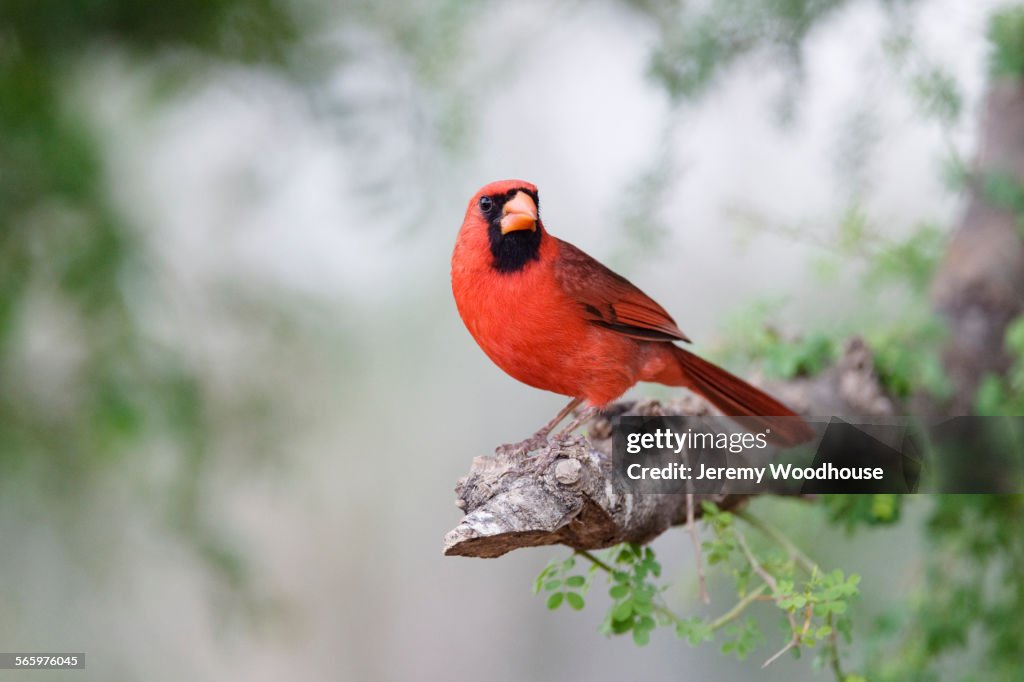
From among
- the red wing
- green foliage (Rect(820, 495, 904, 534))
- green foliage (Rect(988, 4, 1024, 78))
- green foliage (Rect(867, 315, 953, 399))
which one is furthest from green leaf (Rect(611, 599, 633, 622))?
green foliage (Rect(988, 4, 1024, 78))

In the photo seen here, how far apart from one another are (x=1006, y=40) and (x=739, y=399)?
37.0 inches

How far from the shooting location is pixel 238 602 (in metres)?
2.06

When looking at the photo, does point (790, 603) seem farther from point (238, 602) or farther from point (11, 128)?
point (11, 128)

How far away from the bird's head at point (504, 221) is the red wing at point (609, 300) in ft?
0.16

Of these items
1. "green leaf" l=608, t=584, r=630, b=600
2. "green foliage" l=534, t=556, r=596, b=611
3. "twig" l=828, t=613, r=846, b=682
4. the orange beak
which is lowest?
"twig" l=828, t=613, r=846, b=682

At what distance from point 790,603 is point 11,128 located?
1697 mm

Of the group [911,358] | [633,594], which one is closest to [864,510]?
[911,358]

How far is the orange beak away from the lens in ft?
3.86

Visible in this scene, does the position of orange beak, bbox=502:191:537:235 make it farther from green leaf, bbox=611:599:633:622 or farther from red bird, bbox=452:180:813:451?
green leaf, bbox=611:599:633:622

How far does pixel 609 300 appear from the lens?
4.36 ft

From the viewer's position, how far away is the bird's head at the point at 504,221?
1213 millimetres

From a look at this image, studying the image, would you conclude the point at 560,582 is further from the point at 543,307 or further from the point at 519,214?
the point at 519,214

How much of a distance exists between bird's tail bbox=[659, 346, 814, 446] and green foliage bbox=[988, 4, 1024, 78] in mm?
849

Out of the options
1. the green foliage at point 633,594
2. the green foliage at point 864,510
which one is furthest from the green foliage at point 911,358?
the green foliage at point 633,594
